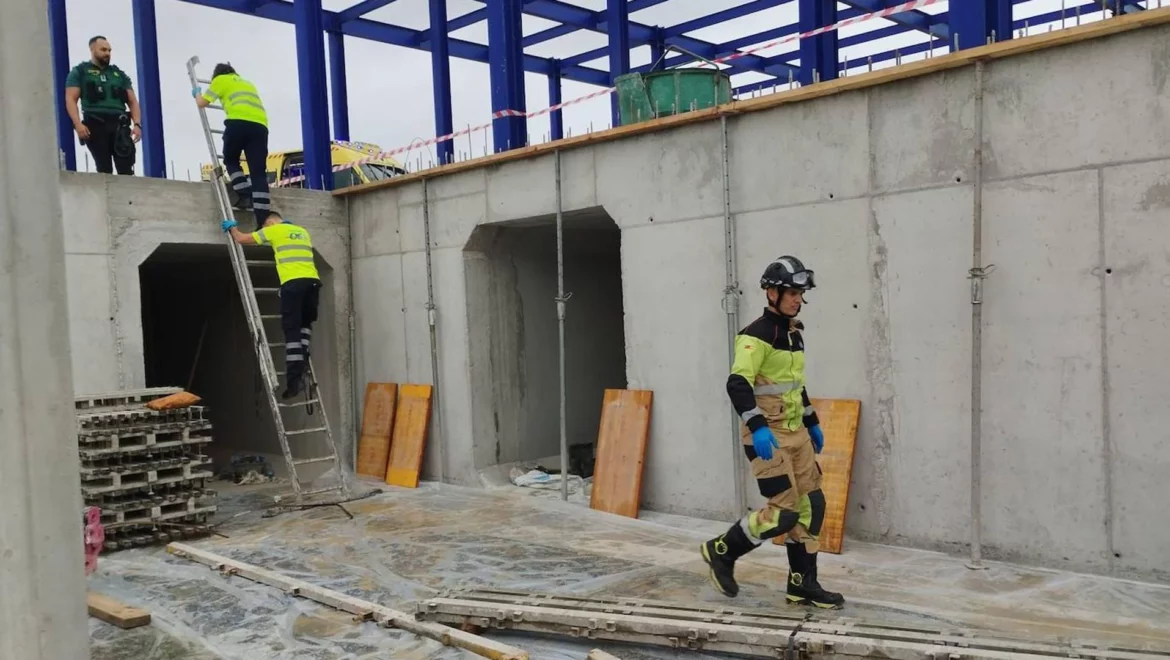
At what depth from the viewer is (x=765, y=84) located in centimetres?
2284

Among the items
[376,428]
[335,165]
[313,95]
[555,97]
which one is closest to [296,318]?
[376,428]

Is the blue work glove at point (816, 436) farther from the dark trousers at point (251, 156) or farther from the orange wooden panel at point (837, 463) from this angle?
the dark trousers at point (251, 156)

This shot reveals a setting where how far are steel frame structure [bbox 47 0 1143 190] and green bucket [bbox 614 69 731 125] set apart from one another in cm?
59

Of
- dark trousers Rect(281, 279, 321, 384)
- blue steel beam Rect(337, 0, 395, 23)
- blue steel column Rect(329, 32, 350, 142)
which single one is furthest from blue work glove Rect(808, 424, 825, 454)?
blue steel column Rect(329, 32, 350, 142)

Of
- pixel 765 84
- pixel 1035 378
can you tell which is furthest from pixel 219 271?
pixel 765 84

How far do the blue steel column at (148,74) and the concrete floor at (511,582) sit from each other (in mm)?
8237

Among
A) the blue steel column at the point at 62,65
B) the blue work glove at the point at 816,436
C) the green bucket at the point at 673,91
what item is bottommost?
the blue work glove at the point at 816,436

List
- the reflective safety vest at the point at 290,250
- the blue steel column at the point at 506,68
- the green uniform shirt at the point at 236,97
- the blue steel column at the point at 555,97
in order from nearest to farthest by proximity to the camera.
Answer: the reflective safety vest at the point at 290,250, the green uniform shirt at the point at 236,97, the blue steel column at the point at 506,68, the blue steel column at the point at 555,97

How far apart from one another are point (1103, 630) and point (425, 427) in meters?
6.66

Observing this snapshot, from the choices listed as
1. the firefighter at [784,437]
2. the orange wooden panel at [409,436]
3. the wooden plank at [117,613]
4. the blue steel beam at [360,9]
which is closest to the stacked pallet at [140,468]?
the wooden plank at [117,613]

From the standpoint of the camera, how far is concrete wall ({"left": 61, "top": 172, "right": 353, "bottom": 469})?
8.28 metres

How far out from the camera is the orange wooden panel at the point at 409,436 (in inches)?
376

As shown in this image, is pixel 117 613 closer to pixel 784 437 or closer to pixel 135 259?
pixel 784 437

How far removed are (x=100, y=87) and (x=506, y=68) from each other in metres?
4.41
